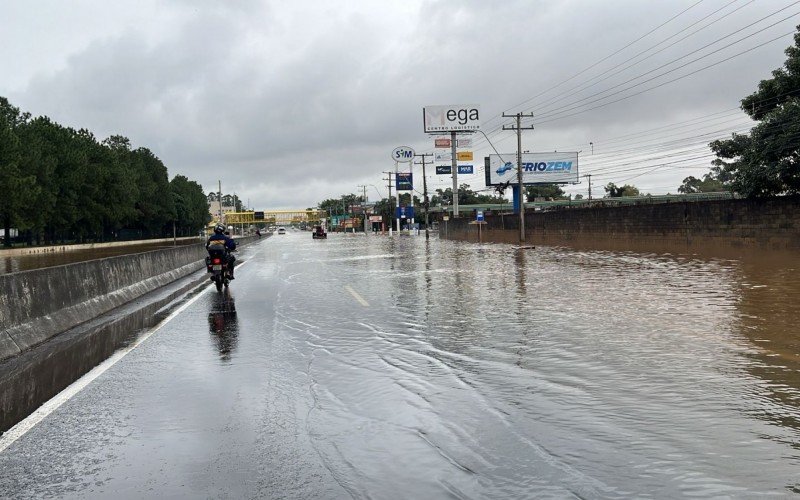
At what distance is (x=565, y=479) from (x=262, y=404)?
3.16 m

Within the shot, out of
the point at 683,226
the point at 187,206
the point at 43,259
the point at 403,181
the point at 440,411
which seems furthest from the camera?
the point at 187,206

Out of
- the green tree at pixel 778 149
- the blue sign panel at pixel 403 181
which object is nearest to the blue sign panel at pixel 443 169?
the blue sign panel at pixel 403 181

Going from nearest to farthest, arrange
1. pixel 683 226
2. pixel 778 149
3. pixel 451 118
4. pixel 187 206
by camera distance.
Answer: pixel 778 149 < pixel 683 226 < pixel 451 118 < pixel 187 206

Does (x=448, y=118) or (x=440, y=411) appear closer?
(x=440, y=411)

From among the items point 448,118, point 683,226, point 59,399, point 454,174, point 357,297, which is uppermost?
point 448,118

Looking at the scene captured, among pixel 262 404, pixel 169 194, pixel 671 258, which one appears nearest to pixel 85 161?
pixel 169 194

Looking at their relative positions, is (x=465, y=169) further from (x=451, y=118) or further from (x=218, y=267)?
(x=218, y=267)

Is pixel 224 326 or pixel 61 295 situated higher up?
pixel 61 295

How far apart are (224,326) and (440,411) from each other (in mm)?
6726

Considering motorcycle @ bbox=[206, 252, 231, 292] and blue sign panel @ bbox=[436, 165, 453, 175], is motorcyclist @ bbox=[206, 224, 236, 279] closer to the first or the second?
motorcycle @ bbox=[206, 252, 231, 292]

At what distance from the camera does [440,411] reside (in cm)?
634

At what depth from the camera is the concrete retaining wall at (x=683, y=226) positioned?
94.7 ft

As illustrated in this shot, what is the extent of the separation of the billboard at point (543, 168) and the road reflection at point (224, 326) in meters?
74.2

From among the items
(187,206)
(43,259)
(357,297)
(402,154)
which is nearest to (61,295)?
(357,297)
